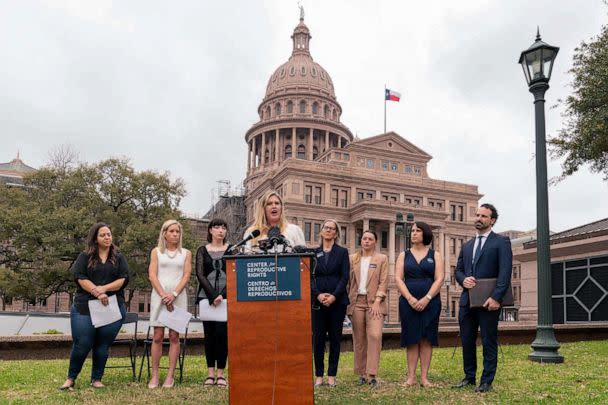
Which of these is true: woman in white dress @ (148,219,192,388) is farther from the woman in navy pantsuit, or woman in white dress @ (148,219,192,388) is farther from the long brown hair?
the woman in navy pantsuit

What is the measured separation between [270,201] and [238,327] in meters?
2.19

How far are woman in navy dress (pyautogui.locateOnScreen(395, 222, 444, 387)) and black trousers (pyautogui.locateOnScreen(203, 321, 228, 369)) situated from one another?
229 cm

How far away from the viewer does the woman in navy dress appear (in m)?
7.48

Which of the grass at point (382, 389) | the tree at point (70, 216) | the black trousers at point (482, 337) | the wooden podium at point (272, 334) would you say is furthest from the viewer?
the tree at point (70, 216)

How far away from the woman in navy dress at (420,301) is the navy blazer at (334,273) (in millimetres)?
755

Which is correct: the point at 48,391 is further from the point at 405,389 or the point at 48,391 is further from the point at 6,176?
the point at 6,176

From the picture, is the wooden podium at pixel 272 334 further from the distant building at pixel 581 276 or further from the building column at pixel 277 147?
the building column at pixel 277 147

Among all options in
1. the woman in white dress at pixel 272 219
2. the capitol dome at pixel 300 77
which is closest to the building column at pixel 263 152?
the capitol dome at pixel 300 77

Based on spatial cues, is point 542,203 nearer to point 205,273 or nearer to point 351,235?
point 205,273

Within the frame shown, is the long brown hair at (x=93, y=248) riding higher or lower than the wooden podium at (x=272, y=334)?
higher

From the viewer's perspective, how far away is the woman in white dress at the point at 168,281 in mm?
7500

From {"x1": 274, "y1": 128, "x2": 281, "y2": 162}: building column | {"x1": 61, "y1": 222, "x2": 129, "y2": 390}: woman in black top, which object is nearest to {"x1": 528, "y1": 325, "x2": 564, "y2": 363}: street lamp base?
{"x1": 61, "y1": 222, "x2": 129, "y2": 390}: woman in black top

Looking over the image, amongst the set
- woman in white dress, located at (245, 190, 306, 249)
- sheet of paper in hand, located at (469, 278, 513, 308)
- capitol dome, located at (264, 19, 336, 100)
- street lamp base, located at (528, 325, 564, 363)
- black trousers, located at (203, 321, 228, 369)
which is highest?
capitol dome, located at (264, 19, 336, 100)

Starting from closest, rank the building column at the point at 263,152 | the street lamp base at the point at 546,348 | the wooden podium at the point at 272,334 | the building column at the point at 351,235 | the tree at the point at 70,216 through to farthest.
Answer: the wooden podium at the point at 272,334 → the street lamp base at the point at 546,348 → the tree at the point at 70,216 → the building column at the point at 351,235 → the building column at the point at 263,152
